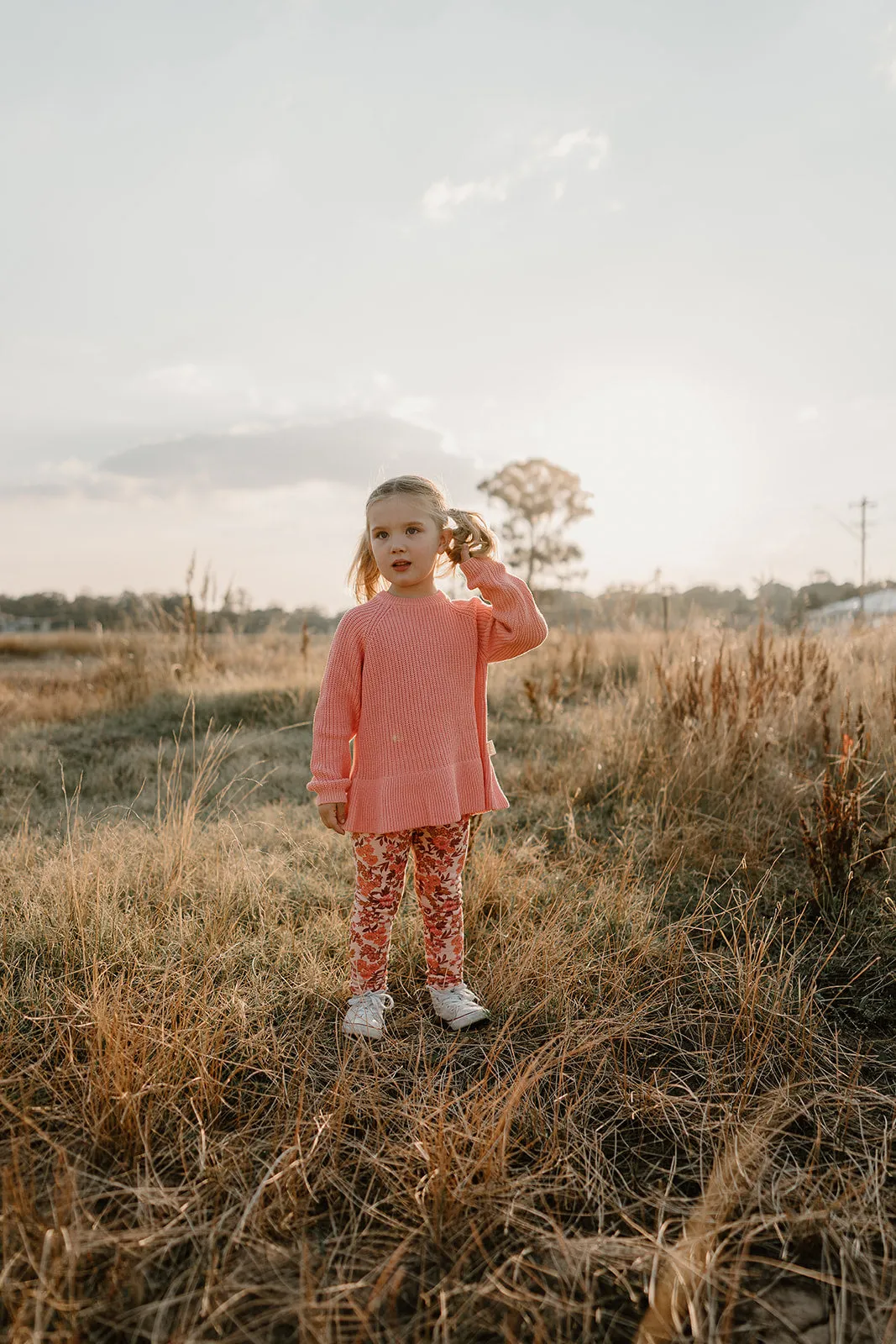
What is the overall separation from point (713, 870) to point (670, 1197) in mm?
1750

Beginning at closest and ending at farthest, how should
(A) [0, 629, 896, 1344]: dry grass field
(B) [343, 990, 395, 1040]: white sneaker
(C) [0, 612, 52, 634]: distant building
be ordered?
(A) [0, 629, 896, 1344]: dry grass field
(B) [343, 990, 395, 1040]: white sneaker
(C) [0, 612, 52, 634]: distant building

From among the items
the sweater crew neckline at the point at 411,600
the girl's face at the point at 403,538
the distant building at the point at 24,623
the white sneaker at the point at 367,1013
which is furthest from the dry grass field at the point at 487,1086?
the distant building at the point at 24,623

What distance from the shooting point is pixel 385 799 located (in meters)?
2.12

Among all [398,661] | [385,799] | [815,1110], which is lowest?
[815,1110]

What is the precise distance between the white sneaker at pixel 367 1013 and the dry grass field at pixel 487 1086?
4 centimetres

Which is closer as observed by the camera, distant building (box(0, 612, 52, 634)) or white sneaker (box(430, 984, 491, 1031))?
white sneaker (box(430, 984, 491, 1031))

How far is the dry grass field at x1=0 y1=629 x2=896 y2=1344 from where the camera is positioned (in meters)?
1.33

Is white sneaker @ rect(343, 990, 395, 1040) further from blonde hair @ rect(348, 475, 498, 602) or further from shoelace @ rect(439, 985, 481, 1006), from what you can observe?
blonde hair @ rect(348, 475, 498, 602)

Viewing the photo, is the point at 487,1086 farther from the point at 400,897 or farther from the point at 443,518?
the point at 443,518

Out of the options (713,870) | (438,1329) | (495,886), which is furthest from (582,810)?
(438,1329)

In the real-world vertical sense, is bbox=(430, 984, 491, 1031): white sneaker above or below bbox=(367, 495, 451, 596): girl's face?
below

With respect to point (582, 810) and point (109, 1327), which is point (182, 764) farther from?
point (109, 1327)

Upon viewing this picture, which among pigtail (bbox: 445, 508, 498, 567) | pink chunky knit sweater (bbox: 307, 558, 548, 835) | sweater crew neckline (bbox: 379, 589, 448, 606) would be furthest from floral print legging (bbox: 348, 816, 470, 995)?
pigtail (bbox: 445, 508, 498, 567)

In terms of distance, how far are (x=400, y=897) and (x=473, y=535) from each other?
103 centimetres
